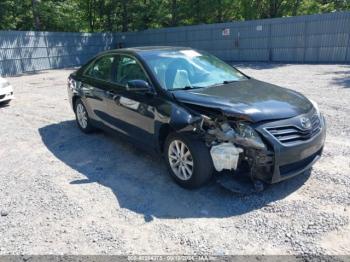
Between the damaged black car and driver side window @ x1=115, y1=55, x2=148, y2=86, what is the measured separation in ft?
0.05

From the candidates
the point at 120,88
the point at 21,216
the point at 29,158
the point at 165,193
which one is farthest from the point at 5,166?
the point at 165,193

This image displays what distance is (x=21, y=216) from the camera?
3.53 meters

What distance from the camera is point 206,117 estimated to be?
3.58m

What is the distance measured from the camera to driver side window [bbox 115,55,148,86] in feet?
14.8

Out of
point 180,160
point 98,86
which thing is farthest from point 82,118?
point 180,160

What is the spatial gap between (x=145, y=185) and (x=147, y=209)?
57 cm

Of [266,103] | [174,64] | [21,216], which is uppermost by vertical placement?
[174,64]

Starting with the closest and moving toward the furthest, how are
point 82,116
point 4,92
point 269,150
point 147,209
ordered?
point 269,150
point 147,209
point 82,116
point 4,92

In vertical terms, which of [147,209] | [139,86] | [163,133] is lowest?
[147,209]

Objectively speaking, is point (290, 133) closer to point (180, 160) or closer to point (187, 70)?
point (180, 160)

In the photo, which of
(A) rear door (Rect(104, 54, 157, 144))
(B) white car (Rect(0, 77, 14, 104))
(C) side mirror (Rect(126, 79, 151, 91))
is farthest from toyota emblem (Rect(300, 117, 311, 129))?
(B) white car (Rect(0, 77, 14, 104))

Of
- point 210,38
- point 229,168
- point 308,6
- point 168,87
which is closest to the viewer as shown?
point 229,168

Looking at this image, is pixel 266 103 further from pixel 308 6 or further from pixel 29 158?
pixel 308 6

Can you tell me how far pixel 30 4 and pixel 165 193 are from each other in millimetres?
27050
